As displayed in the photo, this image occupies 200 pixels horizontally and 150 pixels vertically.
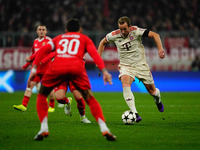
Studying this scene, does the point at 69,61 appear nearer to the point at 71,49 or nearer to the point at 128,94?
the point at 71,49

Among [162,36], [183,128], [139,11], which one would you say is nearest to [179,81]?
A: [162,36]

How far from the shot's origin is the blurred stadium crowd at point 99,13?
23516mm

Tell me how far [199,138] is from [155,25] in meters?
17.2

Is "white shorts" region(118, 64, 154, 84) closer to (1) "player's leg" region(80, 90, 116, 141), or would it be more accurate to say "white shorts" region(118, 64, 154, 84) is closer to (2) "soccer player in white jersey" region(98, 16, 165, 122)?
(2) "soccer player in white jersey" region(98, 16, 165, 122)

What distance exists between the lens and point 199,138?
6574mm

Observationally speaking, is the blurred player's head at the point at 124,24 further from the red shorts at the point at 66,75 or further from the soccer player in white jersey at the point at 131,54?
the red shorts at the point at 66,75

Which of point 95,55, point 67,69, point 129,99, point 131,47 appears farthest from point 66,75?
point 131,47

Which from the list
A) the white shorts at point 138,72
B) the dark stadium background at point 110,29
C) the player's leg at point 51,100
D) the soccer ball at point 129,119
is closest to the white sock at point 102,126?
the soccer ball at point 129,119

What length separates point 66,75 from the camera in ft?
20.6

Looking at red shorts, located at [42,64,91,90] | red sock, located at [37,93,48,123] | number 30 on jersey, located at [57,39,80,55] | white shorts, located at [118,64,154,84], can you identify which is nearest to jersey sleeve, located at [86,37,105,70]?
number 30 on jersey, located at [57,39,80,55]

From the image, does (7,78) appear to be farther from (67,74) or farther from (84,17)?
(67,74)

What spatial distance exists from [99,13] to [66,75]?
737 inches

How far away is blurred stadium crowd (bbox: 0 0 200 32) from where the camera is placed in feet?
77.2

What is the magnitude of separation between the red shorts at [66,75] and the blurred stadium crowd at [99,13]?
16.7m
